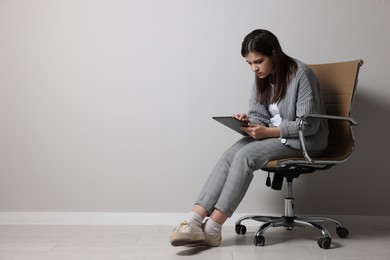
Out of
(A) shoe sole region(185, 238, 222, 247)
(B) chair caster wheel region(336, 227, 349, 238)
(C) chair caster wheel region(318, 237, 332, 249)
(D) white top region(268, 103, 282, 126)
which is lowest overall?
(B) chair caster wheel region(336, 227, 349, 238)

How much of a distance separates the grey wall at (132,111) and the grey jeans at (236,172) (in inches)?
25.9

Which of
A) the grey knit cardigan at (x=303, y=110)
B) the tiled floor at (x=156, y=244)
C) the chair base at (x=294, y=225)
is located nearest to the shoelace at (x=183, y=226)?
the tiled floor at (x=156, y=244)

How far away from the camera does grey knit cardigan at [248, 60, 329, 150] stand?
2.51 metres

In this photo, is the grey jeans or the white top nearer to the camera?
the grey jeans

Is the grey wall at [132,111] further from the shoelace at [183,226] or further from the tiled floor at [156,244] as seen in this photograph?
the shoelace at [183,226]

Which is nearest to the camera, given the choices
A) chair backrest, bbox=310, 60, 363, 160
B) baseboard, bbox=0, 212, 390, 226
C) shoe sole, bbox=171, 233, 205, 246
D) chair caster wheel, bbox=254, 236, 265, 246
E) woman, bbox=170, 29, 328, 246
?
shoe sole, bbox=171, 233, 205, 246

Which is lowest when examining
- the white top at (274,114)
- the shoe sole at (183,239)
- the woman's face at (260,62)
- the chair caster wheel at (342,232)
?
the chair caster wheel at (342,232)

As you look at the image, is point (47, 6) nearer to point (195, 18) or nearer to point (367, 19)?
point (195, 18)

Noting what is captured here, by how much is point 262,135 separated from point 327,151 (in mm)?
482

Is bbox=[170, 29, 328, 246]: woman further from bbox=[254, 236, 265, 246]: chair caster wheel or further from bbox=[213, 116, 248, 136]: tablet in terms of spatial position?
bbox=[254, 236, 265, 246]: chair caster wheel

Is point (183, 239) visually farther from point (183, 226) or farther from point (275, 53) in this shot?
point (275, 53)

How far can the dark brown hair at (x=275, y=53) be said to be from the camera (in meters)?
2.54

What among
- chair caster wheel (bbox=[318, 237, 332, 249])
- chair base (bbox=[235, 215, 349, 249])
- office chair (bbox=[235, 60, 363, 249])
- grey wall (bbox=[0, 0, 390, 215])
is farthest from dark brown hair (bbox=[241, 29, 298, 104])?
chair caster wheel (bbox=[318, 237, 332, 249])

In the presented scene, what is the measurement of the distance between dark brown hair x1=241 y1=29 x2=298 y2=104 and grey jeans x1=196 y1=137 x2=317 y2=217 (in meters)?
0.29
